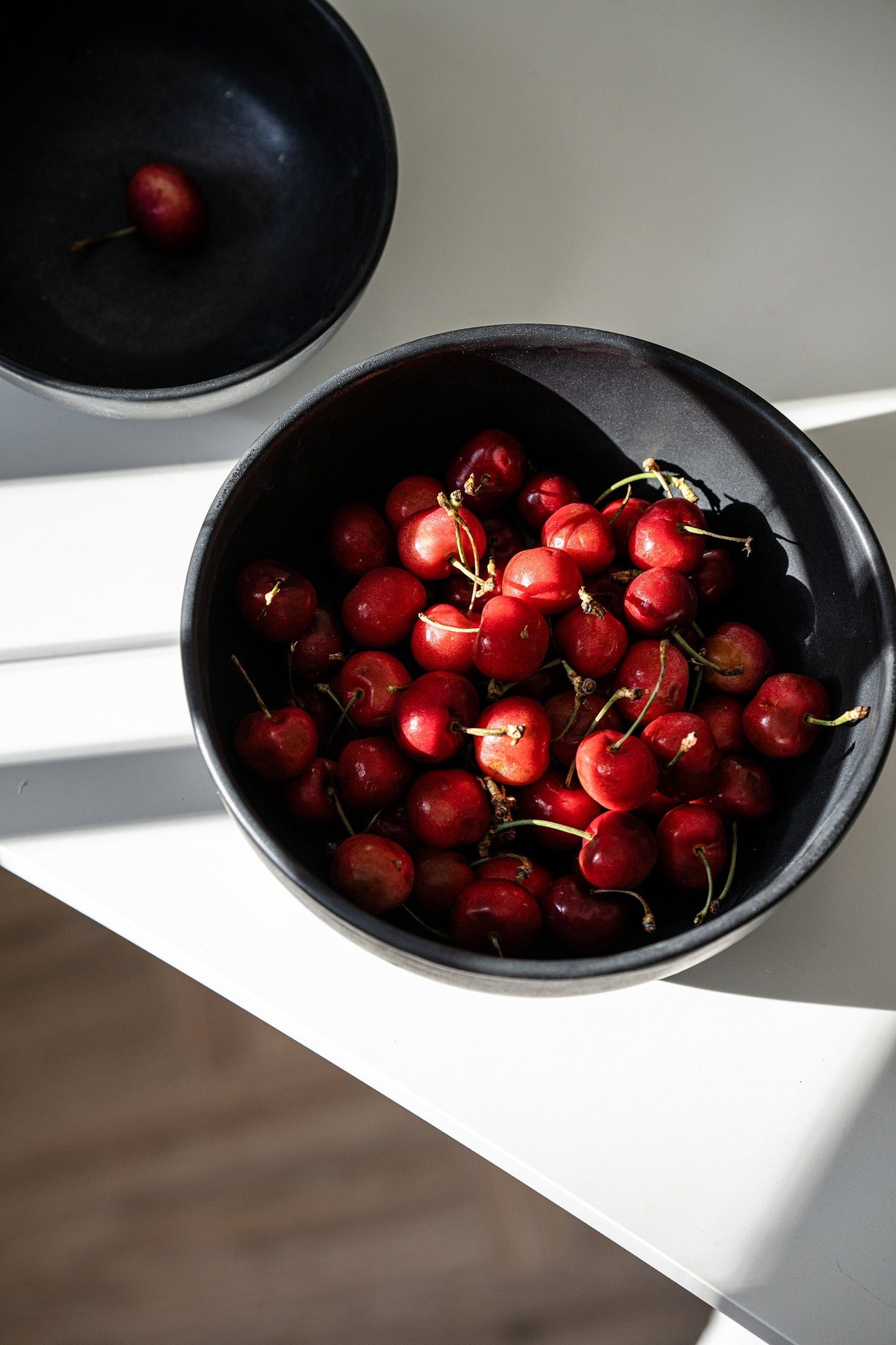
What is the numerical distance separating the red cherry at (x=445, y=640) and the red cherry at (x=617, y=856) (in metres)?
0.15

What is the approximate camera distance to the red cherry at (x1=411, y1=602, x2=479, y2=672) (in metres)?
0.67

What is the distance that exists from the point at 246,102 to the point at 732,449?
61 centimetres

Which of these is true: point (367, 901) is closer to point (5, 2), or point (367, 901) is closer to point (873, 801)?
point (873, 801)

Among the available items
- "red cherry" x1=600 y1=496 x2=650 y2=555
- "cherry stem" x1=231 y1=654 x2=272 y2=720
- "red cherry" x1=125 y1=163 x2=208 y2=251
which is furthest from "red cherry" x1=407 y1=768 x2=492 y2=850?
"red cherry" x1=125 y1=163 x2=208 y2=251

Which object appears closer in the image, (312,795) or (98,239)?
(312,795)

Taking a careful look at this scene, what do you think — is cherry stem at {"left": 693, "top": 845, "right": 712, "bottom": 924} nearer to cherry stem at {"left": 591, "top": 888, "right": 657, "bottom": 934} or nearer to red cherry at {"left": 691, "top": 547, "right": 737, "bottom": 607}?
cherry stem at {"left": 591, "top": 888, "right": 657, "bottom": 934}

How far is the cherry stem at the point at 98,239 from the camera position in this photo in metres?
0.88

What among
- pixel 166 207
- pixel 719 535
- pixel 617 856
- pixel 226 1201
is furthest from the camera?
pixel 226 1201

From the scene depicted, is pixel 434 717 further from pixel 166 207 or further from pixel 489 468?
pixel 166 207

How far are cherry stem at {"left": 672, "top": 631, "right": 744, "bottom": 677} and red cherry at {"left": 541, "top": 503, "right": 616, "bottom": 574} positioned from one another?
0.07 m

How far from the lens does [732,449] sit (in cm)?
67

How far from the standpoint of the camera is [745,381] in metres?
0.87

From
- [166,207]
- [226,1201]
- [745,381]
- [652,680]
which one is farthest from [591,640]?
[226,1201]

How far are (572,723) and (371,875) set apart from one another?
168 millimetres
